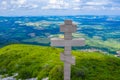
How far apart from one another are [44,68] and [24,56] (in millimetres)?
11390

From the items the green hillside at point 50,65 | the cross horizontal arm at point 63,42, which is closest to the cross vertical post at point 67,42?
the cross horizontal arm at point 63,42

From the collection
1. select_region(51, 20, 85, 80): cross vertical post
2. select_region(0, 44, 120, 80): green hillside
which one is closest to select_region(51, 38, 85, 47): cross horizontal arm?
select_region(51, 20, 85, 80): cross vertical post

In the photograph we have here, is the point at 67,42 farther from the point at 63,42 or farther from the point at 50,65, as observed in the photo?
the point at 50,65

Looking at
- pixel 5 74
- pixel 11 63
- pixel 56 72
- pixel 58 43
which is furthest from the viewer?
pixel 11 63

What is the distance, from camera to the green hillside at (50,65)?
143 feet

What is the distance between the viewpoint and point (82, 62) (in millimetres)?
49375

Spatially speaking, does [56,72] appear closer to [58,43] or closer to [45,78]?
[45,78]

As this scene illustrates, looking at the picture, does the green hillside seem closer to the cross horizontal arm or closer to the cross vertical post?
the cross vertical post

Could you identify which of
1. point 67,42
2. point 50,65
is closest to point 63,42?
point 67,42

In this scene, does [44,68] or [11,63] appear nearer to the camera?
[44,68]

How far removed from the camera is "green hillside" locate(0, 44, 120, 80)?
4369 centimetres

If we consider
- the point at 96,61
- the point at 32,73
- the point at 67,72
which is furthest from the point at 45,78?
the point at 67,72

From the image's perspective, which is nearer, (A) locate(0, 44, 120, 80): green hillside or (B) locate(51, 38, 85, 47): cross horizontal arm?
(B) locate(51, 38, 85, 47): cross horizontal arm

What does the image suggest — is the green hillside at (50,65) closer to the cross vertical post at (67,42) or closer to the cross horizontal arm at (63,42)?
the cross vertical post at (67,42)
